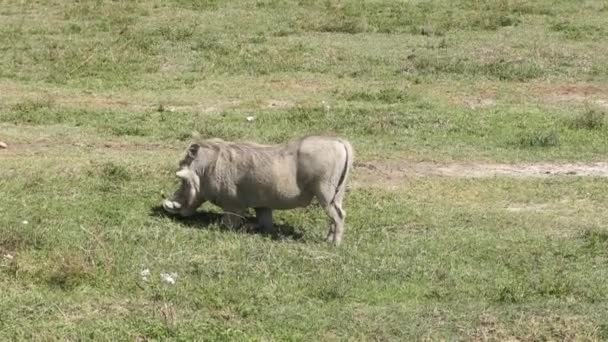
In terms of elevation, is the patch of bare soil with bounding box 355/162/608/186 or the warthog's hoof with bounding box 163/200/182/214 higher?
the warthog's hoof with bounding box 163/200/182/214

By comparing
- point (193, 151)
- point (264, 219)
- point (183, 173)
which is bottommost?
point (264, 219)

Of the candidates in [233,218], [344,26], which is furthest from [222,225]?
[344,26]

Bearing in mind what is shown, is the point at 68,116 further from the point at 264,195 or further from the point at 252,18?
the point at 252,18

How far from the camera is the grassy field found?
6.41 meters

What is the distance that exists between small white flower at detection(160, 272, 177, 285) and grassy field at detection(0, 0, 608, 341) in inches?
1.8

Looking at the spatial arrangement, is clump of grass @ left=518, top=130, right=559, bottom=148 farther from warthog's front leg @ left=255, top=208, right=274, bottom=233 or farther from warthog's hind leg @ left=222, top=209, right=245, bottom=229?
warthog's hind leg @ left=222, top=209, right=245, bottom=229

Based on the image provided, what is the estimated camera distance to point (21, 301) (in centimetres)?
624

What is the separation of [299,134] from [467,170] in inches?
73.0

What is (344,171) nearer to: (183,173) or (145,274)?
(183,173)

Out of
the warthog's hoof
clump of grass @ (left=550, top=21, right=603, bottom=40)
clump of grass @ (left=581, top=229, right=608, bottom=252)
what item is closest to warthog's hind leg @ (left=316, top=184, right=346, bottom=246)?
the warthog's hoof

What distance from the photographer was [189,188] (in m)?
8.10

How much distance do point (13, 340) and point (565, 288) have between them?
3.40 meters

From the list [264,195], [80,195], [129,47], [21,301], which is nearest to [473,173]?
[264,195]

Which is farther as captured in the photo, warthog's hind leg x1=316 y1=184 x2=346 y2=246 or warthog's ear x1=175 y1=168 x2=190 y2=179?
warthog's ear x1=175 y1=168 x2=190 y2=179
